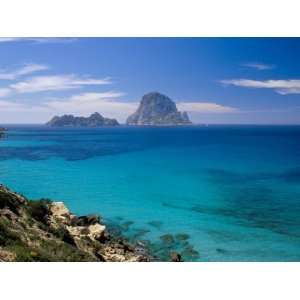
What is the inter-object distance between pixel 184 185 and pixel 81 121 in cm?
452

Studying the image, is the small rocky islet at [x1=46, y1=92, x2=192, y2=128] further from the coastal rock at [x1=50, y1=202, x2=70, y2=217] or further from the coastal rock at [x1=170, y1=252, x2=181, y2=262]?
the coastal rock at [x1=170, y1=252, x2=181, y2=262]

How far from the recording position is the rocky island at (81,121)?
12.4m

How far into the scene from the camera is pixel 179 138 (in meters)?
18.2

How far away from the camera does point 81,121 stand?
14531mm

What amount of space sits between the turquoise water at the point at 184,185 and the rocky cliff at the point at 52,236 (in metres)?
0.98

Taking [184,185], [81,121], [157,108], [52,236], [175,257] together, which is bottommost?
[175,257]

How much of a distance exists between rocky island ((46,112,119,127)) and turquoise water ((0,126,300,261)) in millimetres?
656
